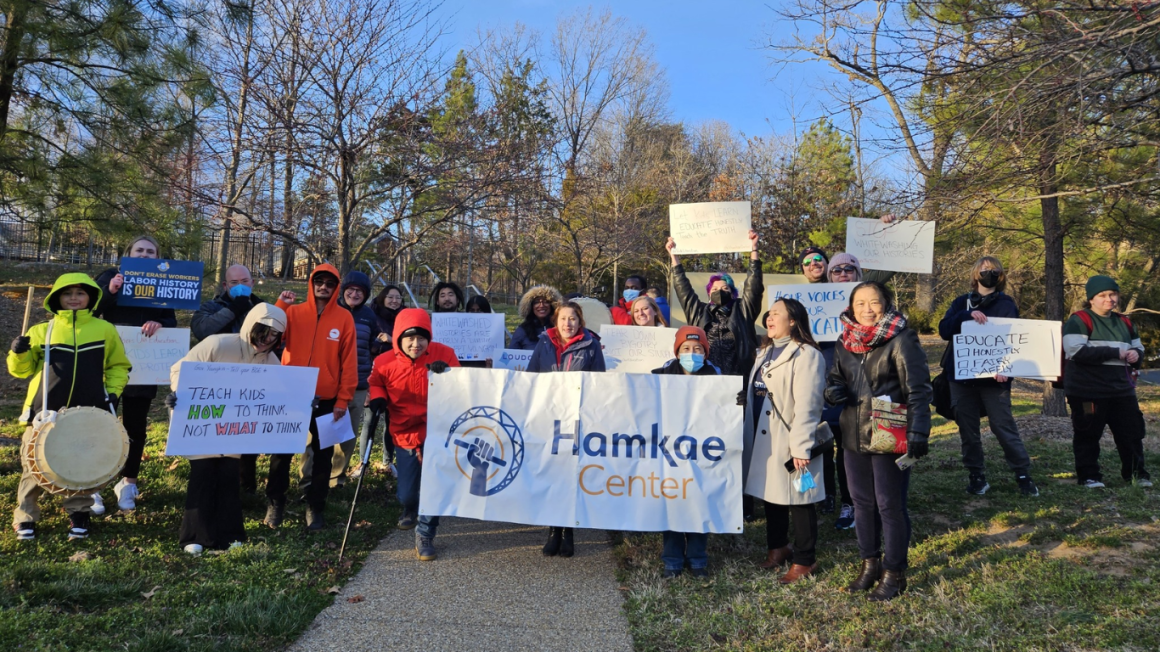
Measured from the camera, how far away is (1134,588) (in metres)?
4.11

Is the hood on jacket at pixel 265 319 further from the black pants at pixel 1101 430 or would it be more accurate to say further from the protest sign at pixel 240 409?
the black pants at pixel 1101 430

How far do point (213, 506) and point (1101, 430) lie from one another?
23.4 feet

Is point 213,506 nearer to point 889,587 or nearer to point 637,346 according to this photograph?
point 637,346

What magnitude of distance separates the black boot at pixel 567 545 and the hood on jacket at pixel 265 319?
2560mm

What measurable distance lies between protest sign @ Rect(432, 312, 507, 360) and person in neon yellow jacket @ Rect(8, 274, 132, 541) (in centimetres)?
323

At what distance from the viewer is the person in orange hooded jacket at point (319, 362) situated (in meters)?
5.49

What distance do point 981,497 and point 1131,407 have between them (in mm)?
1473

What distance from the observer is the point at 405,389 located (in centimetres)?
533

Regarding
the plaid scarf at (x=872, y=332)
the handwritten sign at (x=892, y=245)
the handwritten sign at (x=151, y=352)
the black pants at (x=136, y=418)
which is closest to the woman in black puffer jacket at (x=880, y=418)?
the plaid scarf at (x=872, y=332)

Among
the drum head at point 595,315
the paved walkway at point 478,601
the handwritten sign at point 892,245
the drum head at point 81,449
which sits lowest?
the paved walkway at point 478,601

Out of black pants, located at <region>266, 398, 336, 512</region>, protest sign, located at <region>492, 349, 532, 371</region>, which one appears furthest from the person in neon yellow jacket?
protest sign, located at <region>492, 349, 532, 371</region>

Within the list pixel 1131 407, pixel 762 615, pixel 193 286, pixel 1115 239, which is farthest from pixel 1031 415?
pixel 193 286

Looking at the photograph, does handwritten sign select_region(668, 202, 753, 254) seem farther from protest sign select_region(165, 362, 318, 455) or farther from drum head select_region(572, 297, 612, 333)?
protest sign select_region(165, 362, 318, 455)

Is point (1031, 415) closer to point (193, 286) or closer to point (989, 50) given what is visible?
point (989, 50)
